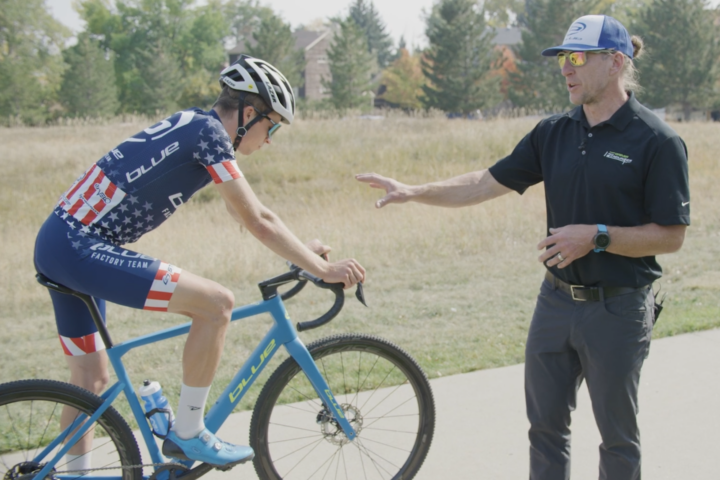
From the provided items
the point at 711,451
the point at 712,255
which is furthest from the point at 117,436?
the point at 712,255

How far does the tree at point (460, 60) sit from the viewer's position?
5384 centimetres

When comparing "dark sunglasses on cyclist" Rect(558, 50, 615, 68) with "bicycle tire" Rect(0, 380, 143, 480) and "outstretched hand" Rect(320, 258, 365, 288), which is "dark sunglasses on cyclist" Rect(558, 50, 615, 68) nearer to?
"outstretched hand" Rect(320, 258, 365, 288)

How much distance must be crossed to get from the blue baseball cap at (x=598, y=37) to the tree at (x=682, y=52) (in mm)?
51961

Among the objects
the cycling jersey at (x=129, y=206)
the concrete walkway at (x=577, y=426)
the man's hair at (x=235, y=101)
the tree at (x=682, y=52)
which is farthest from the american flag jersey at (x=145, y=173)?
the tree at (x=682, y=52)

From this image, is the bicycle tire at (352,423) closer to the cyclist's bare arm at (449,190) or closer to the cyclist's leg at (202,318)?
the cyclist's leg at (202,318)

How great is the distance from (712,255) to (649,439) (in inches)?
219

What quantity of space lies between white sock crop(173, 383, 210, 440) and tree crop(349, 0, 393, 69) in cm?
12755

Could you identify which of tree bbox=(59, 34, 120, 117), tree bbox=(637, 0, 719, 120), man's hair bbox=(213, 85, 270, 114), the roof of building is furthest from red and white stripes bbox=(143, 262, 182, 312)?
the roof of building

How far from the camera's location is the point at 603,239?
9.16 feet

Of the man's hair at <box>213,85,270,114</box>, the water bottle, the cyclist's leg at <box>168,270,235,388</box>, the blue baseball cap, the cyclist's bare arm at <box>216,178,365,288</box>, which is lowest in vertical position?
the water bottle

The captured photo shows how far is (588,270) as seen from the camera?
2967mm

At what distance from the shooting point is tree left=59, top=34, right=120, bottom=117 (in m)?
52.2

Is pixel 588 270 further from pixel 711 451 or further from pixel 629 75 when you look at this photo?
pixel 711 451

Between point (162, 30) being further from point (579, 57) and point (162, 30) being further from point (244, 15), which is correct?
point (579, 57)
